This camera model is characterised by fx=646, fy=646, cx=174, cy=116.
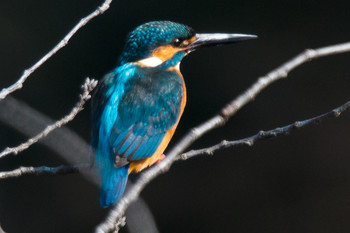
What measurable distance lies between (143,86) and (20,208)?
179 centimetres

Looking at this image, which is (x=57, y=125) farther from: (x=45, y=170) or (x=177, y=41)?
(x=177, y=41)

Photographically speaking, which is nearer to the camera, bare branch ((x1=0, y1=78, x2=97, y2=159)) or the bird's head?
bare branch ((x1=0, y1=78, x2=97, y2=159))

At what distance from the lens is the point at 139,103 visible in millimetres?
2373

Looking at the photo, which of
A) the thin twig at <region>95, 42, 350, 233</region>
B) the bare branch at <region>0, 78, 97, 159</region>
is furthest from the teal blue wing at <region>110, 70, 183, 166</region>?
the thin twig at <region>95, 42, 350, 233</region>

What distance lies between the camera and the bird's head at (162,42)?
2.57 m

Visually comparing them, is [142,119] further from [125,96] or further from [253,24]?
[253,24]

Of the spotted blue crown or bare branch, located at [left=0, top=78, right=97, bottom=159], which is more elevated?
bare branch, located at [left=0, top=78, right=97, bottom=159]

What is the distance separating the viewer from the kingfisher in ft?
7.27

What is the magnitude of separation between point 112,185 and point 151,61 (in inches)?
25.9

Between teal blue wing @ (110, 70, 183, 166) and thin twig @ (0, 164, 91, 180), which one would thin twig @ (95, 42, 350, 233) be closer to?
thin twig @ (0, 164, 91, 180)

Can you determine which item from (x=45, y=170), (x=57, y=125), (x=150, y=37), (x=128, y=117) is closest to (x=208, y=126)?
(x=57, y=125)

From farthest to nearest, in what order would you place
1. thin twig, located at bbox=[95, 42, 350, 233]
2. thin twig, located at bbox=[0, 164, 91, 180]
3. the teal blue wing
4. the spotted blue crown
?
the spotted blue crown < the teal blue wing < thin twig, located at bbox=[0, 164, 91, 180] < thin twig, located at bbox=[95, 42, 350, 233]

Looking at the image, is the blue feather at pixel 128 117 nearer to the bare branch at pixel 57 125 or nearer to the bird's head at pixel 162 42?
the bird's head at pixel 162 42

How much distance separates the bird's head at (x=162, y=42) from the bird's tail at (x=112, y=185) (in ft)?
1.83
